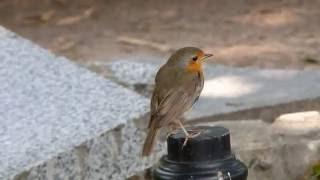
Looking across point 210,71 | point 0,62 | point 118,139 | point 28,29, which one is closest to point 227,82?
point 210,71

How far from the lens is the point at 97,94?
4895mm

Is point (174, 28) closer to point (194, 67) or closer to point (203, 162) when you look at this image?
point (194, 67)

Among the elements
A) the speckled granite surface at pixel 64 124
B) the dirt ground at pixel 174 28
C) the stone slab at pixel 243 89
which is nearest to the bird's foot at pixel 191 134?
the speckled granite surface at pixel 64 124

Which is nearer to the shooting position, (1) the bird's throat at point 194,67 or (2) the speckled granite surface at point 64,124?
(1) the bird's throat at point 194,67

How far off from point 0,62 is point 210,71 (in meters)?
2.50

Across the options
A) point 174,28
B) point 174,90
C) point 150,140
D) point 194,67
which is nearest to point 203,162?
point 150,140

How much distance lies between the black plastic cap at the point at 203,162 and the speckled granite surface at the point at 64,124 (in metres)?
1.47

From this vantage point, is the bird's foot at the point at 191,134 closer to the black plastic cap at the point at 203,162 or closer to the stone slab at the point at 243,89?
the black plastic cap at the point at 203,162

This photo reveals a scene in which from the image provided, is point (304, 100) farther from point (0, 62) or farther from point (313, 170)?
point (313, 170)

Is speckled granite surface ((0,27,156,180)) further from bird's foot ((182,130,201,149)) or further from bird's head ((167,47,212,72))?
bird's foot ((182,130,201,149))

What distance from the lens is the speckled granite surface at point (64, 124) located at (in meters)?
4.20

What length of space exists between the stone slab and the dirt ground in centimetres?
110

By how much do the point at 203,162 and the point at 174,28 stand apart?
849cm

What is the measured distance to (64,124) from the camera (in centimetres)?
451
